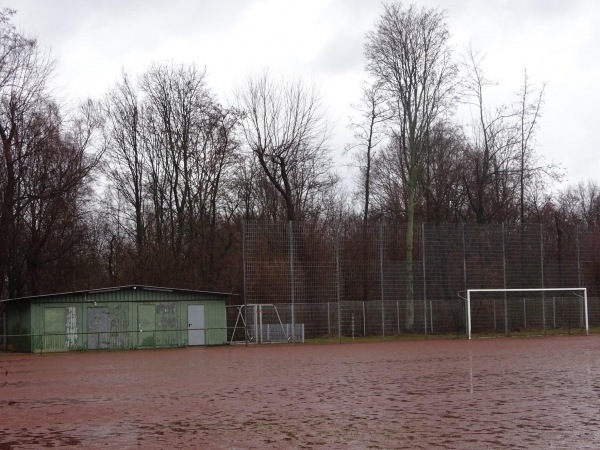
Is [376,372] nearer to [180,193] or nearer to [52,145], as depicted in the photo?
[52,145]

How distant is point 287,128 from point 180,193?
7.90m

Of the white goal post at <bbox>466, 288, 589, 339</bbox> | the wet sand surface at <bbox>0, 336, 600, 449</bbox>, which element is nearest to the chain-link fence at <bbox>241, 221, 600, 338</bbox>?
the white goal post at <bbox>466, 288, 589, 339</bbox>

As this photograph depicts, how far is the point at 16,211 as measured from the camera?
139 ft

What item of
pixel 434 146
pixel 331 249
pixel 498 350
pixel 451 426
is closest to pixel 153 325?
pixel 331 249

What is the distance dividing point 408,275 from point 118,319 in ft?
47.1

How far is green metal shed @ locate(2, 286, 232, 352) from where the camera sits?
3638cm

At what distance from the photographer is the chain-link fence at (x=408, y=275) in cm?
3903

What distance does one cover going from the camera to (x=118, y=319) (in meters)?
37.3

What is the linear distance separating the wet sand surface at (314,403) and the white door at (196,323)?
39.3 ft

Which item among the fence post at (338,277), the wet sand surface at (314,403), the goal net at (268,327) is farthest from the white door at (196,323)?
the wet sand surface at (314,403)

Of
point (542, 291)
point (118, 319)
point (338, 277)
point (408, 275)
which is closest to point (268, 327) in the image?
point (338, 277)

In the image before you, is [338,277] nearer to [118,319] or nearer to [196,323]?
[196,323]

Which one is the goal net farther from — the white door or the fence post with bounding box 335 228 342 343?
the fence post with bounding box 335 228 342 343

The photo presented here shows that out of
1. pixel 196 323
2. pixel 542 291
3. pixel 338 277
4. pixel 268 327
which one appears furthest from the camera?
pixel 542 291
